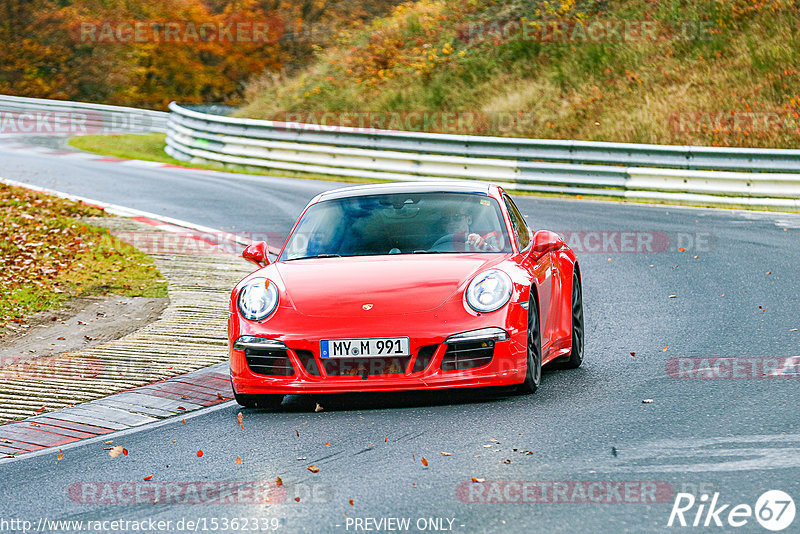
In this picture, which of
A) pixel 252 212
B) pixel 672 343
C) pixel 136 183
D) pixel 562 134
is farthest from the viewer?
pixel 562 134

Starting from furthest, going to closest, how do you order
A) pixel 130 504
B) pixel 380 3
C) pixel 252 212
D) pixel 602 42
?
pixel 380 3
pixel 602 42
pixel 252 212
pixel 130 504

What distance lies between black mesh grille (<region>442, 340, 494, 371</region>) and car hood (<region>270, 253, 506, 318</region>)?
0.95 feet

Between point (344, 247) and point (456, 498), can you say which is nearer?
point (456, 498)

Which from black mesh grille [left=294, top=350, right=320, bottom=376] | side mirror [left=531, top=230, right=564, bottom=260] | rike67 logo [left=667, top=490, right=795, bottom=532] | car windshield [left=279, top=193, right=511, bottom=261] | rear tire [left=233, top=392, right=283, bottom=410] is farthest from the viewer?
car windshield [left=279, top=193, right=511, bottom=261]

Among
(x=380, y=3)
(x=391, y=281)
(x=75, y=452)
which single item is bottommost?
(x=75, y=452)

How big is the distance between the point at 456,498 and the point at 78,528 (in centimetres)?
166

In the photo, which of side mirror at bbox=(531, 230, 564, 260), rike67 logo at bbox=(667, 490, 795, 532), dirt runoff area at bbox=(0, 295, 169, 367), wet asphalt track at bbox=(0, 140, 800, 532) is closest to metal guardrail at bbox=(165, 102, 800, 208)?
wet asphalt track at bbox=(0, 140, 800, 532)

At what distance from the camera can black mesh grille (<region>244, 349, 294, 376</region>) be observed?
7211 mm

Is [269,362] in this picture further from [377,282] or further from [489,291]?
[489,291]

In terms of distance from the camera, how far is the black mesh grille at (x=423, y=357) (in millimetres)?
7059

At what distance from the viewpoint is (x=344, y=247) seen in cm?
816

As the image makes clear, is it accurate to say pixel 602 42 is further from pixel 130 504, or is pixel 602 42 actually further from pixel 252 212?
pixel 130 504

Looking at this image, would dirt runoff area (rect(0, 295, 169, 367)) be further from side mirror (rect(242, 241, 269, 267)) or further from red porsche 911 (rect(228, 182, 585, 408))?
red porsche 911 (rect(228, 182, 585, 408))

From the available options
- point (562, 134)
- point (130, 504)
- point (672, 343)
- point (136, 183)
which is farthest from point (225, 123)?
point (130, 504)
